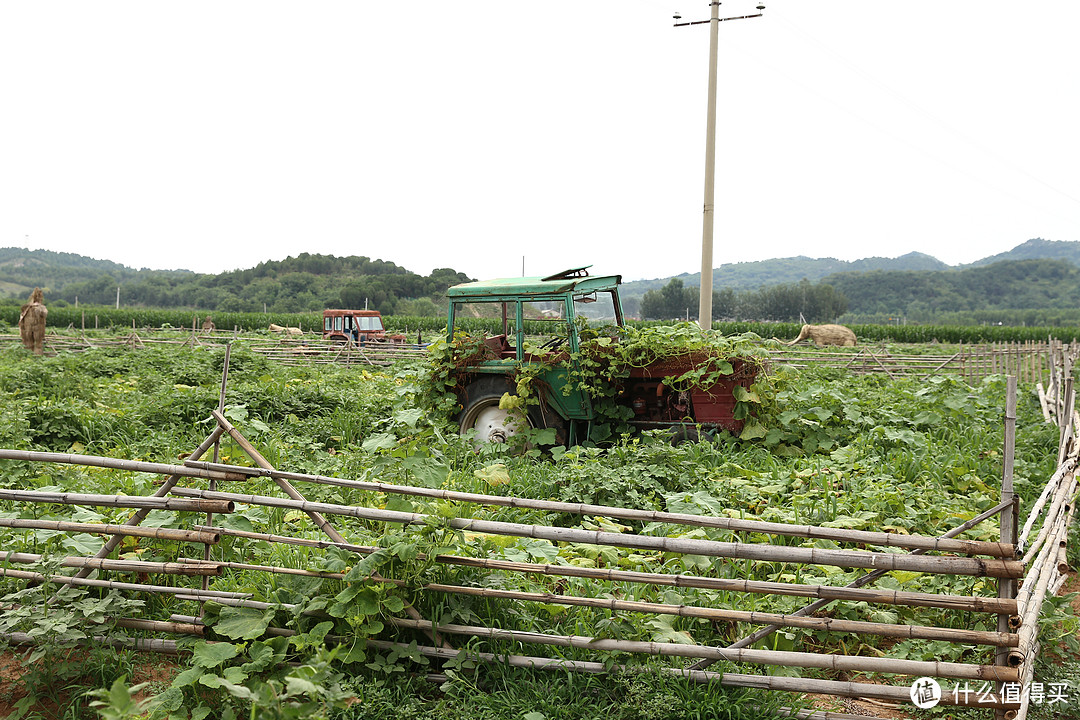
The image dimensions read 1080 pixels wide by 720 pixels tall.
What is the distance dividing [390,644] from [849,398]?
708cm

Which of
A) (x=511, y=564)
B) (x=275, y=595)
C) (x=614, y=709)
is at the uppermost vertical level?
(x=511, y=564)

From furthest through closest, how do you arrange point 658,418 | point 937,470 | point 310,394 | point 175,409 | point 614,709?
point 310,394 < point 175,409 < point 658,418 < point 937,470 < point 614,709

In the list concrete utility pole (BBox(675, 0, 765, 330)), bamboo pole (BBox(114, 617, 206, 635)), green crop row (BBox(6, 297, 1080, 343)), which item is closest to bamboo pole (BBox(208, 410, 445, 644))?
bamboo pole (BBox(114, 617, 206, 635))

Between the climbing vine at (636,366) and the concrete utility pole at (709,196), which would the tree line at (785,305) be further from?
the climbing vine at (636,366)

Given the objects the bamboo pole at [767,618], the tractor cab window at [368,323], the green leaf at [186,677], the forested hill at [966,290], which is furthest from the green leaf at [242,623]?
the forested hill at [966,290]

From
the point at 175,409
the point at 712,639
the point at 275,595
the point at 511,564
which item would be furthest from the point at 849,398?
the point at 175,409

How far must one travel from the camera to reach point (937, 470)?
580 centimetres

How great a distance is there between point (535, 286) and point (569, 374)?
96 cm

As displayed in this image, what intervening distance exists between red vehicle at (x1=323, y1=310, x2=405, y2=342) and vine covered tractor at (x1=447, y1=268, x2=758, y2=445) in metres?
20.2

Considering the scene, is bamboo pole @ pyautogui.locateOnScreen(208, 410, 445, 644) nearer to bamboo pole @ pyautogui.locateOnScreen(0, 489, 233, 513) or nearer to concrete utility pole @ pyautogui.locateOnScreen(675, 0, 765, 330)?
bamboo pole @ pyautogui.locateOnScreen(0, 489, 233, 513)

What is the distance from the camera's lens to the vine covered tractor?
6652 mm

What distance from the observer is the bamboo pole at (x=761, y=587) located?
106 inches

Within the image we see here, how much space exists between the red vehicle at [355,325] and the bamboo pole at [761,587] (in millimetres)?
24393

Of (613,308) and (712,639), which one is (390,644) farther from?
(613,308)
